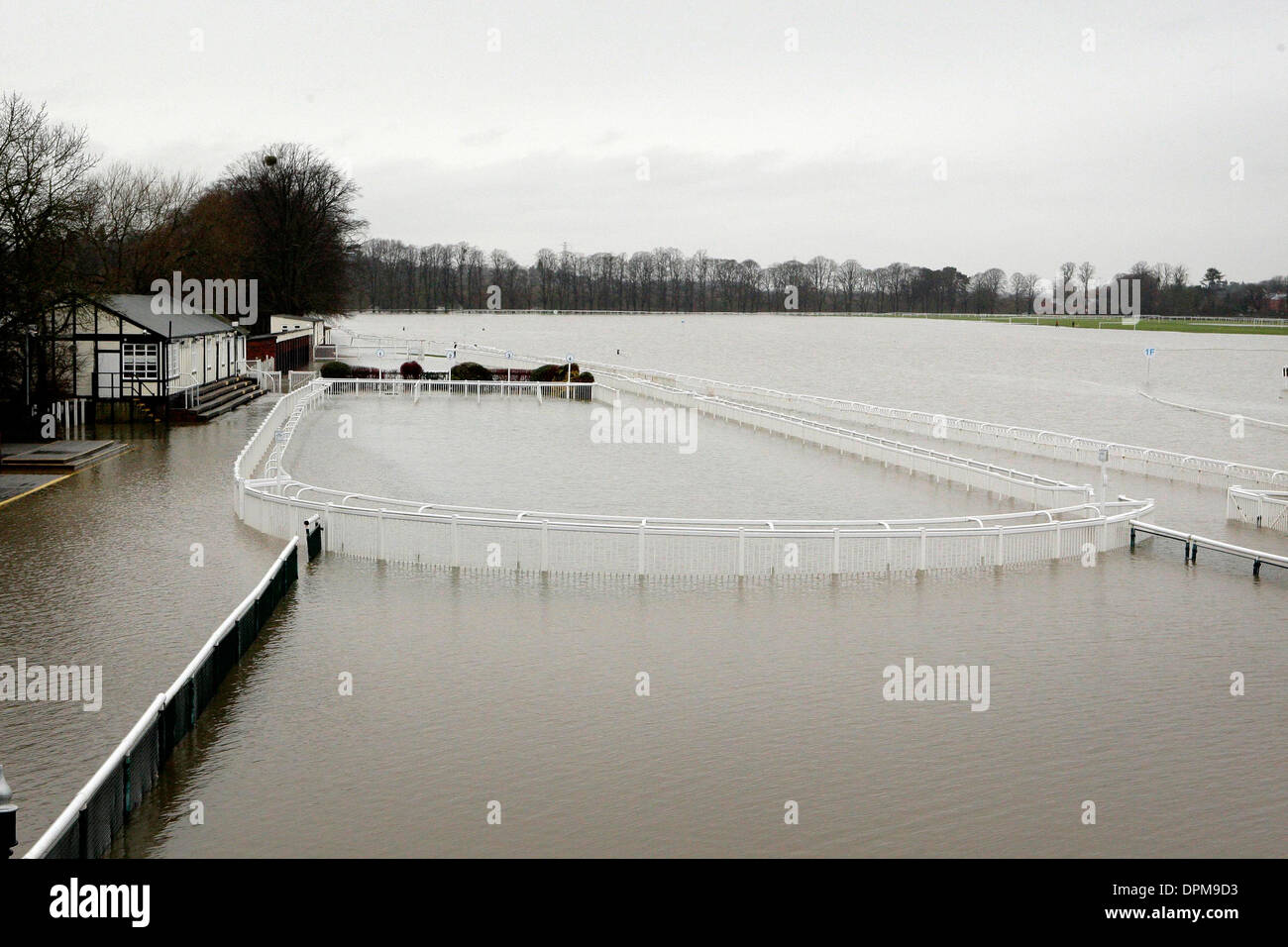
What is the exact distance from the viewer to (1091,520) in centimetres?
1923

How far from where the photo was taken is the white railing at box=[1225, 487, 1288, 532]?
74.7 feet

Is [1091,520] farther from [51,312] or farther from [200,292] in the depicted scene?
[200,292]

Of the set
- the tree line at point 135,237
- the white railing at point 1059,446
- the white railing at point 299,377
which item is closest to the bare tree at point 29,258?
the tree line at point 135,237

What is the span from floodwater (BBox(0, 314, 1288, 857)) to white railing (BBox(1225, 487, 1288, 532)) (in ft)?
2.28

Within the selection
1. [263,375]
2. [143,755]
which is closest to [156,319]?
[263,375]

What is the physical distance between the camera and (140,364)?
120 ft

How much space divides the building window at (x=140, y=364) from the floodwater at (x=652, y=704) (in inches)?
529

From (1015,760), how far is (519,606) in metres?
6.89

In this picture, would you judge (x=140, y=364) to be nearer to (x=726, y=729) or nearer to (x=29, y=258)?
(x=29, y=258)

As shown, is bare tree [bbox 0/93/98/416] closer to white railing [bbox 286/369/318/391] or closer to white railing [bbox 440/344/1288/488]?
white railing [bbox 286/369/318/391]

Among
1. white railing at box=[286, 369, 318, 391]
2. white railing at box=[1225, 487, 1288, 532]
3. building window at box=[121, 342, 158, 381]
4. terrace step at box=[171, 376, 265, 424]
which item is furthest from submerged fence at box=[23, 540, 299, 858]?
white railing at box=[286, 369, 318, 391]

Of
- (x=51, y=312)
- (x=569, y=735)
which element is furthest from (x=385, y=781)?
(x=51, y=312)

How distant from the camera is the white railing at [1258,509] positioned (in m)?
22.8

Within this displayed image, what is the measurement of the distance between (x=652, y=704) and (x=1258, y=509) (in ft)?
53.2
